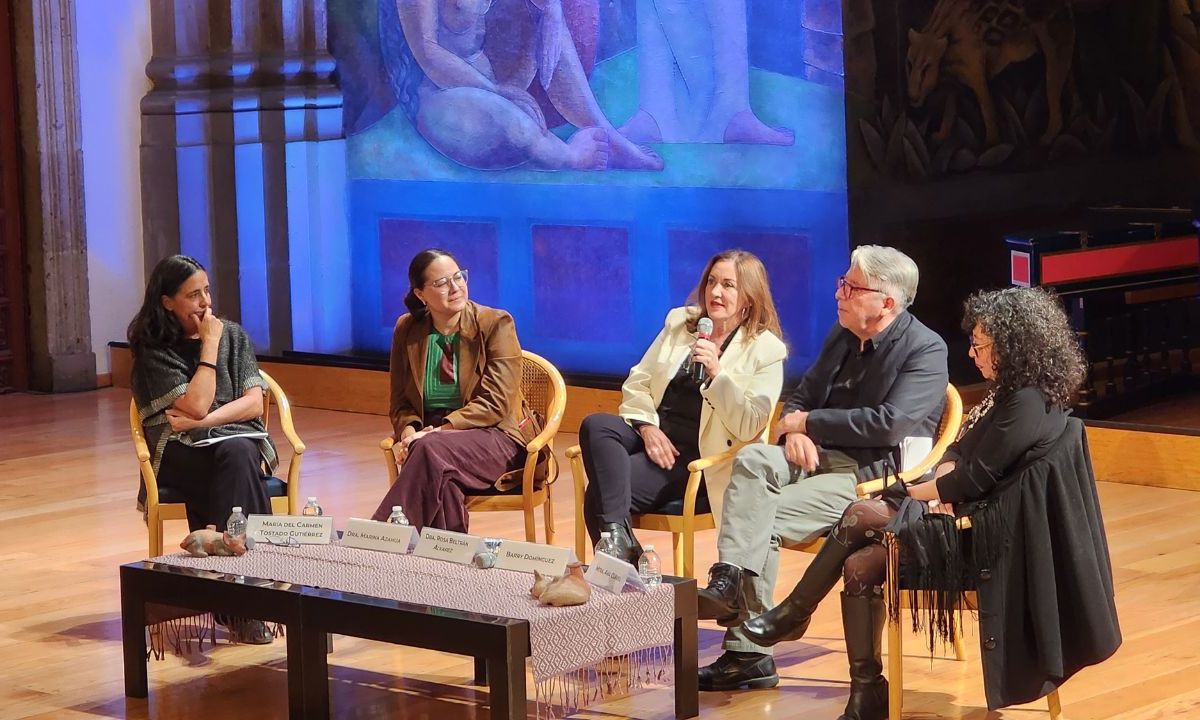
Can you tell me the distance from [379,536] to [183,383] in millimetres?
1067

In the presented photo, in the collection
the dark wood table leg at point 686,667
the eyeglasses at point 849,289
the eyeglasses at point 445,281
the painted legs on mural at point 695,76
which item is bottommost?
the dark wood table leg at point 686,667

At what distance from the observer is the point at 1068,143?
8.38 metres

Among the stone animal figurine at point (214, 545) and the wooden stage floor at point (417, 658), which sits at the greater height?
the stone animal figurine at point (214, 545)

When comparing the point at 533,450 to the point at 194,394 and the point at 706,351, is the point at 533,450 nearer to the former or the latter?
the point at 706,351

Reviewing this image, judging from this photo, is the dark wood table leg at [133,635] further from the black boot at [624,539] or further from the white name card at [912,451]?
the white name card at [912,451]

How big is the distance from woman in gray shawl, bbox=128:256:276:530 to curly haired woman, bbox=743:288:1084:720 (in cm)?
184

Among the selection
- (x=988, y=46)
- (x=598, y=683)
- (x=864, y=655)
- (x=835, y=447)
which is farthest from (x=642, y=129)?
(x=864, y=655)

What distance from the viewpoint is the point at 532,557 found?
4.19 m

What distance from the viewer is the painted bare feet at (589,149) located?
874 centimetres

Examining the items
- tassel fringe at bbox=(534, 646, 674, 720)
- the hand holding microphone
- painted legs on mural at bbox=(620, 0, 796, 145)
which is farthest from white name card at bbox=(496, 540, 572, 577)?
painted legs on mural at bbox=(620, 0, 796, 145)

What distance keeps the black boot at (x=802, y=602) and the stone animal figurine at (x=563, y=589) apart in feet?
1.68

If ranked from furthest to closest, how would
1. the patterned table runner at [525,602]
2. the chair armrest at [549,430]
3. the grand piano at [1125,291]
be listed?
1. the grand piano at [1125,291]
2. the chair armrest at [549,430]
3. the patterned table runner at [525,602]

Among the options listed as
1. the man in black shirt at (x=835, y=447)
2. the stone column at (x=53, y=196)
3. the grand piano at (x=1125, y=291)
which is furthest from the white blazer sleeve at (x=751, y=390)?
the stone column at (x=53, y=196)

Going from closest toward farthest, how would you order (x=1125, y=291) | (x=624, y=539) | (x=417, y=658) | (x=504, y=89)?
(x=624, y=539) < (x=417, y=658) < (x=1125, y=291) < (x=504, y=89)
